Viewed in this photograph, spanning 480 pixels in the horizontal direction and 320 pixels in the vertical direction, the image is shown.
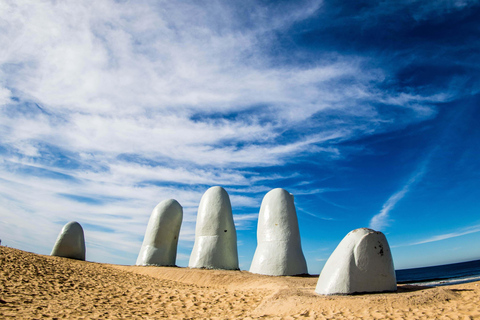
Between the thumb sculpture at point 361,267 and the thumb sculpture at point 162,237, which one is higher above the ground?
the thumb sculpture at point 162,237

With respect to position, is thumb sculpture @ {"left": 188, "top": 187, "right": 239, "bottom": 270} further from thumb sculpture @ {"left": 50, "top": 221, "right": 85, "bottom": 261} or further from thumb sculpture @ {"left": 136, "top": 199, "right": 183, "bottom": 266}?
thumb sculpture @ {"left": 50, "top": 221, "right": 85, "bottom": 261}

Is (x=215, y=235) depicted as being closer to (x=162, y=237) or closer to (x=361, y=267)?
(x=162, y=237)

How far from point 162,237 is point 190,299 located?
7316 mm

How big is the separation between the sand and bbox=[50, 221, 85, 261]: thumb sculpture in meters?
5.12

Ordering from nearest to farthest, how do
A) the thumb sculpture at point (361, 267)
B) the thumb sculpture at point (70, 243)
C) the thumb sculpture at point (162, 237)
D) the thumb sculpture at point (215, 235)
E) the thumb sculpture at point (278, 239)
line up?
1. the thumb sculpture at point (361, 267)
2. the thumb sculpture at point (278, 239)
3. the thumb sculpture at point (215, 235)
4. the thumb sculpture at point (162, 237)
5. the thumb sculpture at point (70, 243)

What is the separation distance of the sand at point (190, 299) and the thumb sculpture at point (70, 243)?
512 cm

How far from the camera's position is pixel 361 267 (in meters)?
6.74

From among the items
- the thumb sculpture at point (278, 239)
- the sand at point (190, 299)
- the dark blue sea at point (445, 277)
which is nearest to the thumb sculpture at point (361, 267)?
the sand at point (190, 299)

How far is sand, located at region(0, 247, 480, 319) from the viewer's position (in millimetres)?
5469

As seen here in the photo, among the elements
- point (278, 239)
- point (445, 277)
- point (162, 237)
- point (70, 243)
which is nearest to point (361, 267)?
point (278, 239)

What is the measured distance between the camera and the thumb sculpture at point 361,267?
6629mm

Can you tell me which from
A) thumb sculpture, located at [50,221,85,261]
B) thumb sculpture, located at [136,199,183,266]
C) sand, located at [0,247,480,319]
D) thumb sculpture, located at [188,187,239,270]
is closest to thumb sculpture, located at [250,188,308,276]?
sand, located at [0,247,480,319]

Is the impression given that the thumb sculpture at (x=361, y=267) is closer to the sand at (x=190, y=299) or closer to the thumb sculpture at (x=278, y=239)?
the sand at (x=190, y=299)

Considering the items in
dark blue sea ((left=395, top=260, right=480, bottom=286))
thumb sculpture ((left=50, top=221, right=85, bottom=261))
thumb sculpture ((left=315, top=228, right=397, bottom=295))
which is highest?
thumb sculpture ((left=50, top=221, right=85, bottom=261))
